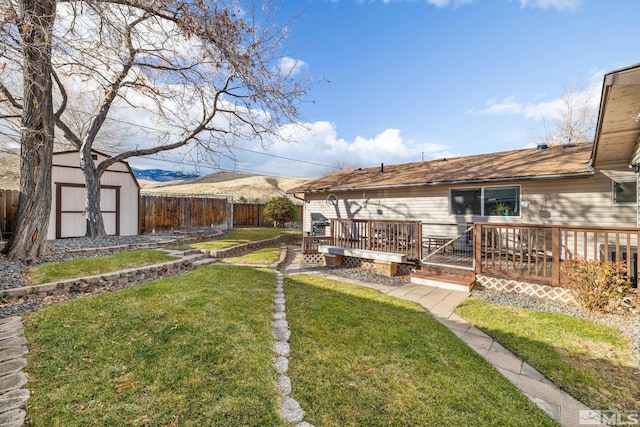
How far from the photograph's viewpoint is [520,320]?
424cm

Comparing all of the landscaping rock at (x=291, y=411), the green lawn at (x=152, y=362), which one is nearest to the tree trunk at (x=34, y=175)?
the green lawn at (x=152, y=362)

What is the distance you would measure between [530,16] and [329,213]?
9.41m

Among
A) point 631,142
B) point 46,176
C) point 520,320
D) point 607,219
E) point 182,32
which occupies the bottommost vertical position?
point 520,320

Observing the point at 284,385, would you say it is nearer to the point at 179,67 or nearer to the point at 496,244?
the point at 496,244

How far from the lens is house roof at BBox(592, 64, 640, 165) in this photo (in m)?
3.42

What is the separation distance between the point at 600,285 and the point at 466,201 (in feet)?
14.3

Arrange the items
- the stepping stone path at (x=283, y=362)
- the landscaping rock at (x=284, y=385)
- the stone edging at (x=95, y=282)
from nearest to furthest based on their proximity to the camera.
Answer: the stepping stone path at (x=283, y=362), the landscaping rock at (x=284, y=385), the stone edging at (x=95, y=282)

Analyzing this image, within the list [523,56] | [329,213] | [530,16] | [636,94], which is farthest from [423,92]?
[636,94]

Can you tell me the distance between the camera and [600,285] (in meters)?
4.34

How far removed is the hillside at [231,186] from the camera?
3647 cm

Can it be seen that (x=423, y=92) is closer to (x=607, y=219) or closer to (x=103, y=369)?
(x=607, y=219)

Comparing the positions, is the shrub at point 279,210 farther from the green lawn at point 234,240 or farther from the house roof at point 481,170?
the house roof at point 481,170

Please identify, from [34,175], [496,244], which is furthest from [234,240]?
[496,244]

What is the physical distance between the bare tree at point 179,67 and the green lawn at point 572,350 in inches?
269
